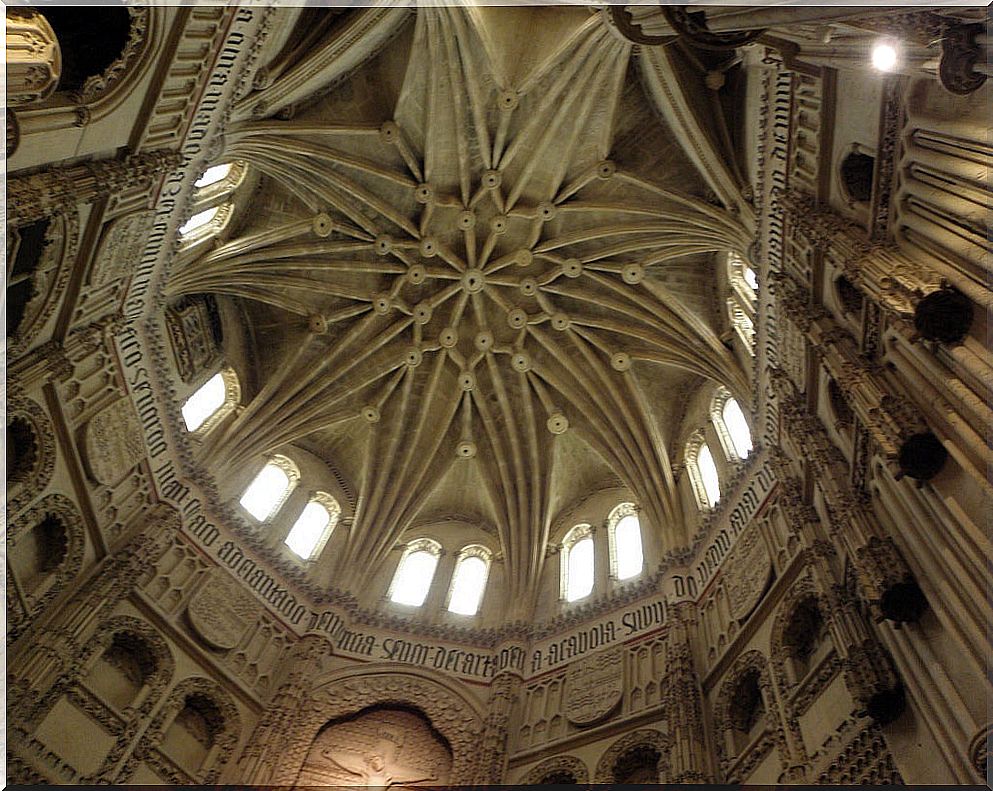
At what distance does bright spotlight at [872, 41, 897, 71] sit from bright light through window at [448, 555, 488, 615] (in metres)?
14.7

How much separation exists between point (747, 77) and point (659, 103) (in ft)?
8.40

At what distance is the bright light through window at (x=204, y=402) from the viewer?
704 inches

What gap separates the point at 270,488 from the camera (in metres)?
19.6

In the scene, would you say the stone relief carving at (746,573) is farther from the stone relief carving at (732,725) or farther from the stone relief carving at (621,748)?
the stone relief carving at (621,748)

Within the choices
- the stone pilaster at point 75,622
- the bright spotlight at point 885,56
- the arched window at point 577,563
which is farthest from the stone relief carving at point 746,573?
the stone pilaster at point 75,622

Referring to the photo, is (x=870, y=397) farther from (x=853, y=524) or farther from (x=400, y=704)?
(x=400, y=704)

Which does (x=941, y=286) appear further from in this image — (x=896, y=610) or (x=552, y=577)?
(x=552, y=577)

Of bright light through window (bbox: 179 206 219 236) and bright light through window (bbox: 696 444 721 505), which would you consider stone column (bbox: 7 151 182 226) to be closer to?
bright light through window (bbox: 179 206 219 236)

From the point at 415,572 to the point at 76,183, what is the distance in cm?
1264

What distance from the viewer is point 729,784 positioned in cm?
1172

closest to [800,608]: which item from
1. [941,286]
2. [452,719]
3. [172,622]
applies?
[941,286]

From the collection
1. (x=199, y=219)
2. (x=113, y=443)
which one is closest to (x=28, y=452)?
(x=113, y=443)

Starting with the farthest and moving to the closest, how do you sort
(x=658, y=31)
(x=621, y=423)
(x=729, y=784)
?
(x=621, y=423), (x=658, y=31), (x=729, y=784)

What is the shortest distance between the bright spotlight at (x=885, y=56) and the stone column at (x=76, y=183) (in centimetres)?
1060
